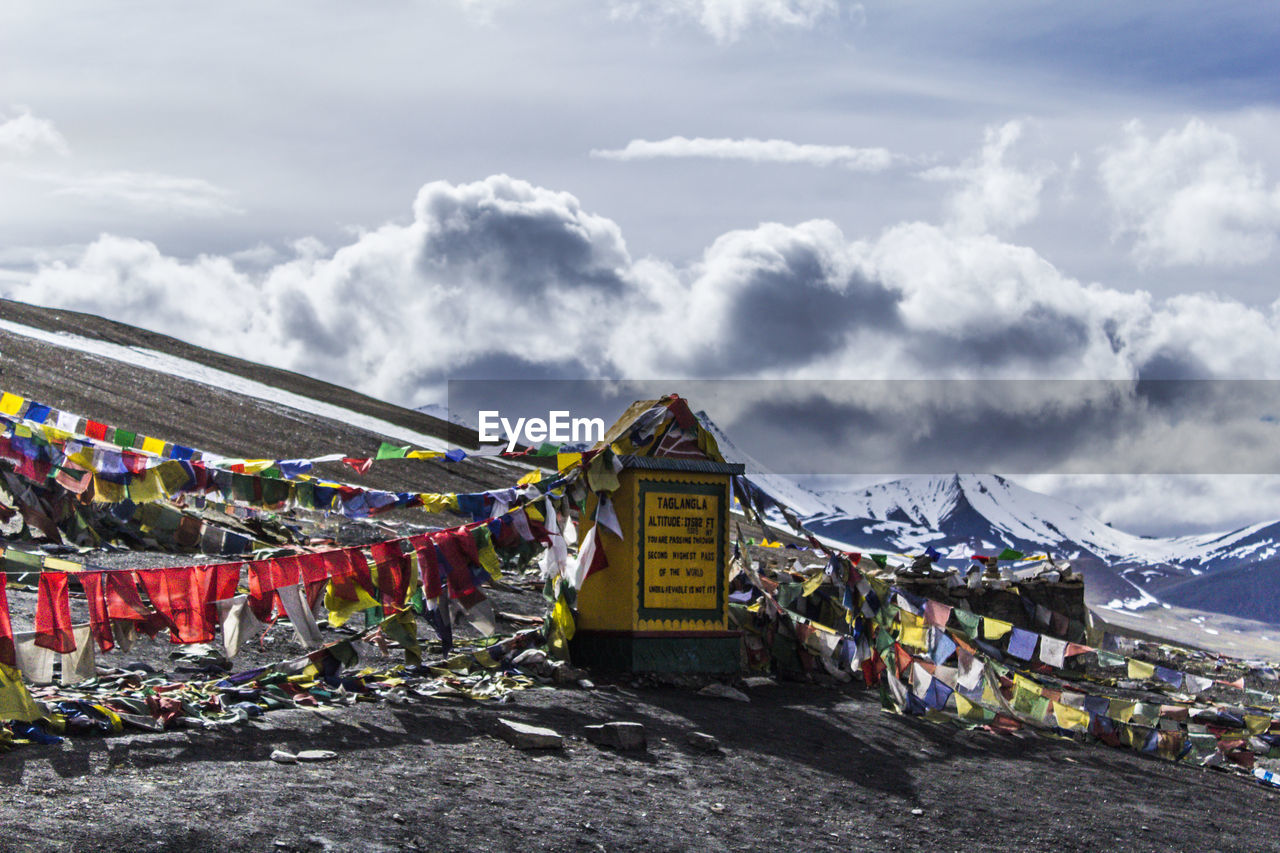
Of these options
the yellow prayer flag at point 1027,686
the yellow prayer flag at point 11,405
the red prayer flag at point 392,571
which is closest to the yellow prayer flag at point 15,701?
the red prayer flag at point 392,571

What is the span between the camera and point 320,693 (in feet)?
30.6

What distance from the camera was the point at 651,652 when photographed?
39.5ft

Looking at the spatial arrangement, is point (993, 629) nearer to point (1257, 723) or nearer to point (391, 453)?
point (1257, 723)

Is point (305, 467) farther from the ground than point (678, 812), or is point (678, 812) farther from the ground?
point (305, 467)

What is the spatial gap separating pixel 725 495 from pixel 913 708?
111 inches

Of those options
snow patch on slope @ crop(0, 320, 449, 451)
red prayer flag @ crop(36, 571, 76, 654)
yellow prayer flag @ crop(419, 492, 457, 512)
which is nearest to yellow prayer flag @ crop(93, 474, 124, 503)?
yellow prayer flag @ crop(419, 492, 457, 512)

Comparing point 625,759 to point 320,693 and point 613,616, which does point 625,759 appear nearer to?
point 320,693

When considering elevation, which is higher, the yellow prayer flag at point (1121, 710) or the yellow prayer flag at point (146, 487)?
the yellow prayer flag at point (146, 487)

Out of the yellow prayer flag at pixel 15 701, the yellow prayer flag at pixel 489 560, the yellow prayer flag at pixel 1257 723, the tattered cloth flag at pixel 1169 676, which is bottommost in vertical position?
the yellow prayer flag at pixel 1257 723

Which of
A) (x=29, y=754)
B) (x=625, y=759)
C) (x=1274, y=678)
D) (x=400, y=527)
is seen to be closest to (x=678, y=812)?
(x=625, y=759)

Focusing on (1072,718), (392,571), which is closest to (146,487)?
(392,571)

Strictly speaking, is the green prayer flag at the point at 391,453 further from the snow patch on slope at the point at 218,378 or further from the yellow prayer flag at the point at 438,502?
the snow patch on slope at the point at 218,378

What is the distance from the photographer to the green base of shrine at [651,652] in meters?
12.0

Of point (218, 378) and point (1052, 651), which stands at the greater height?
point (218, 378)
